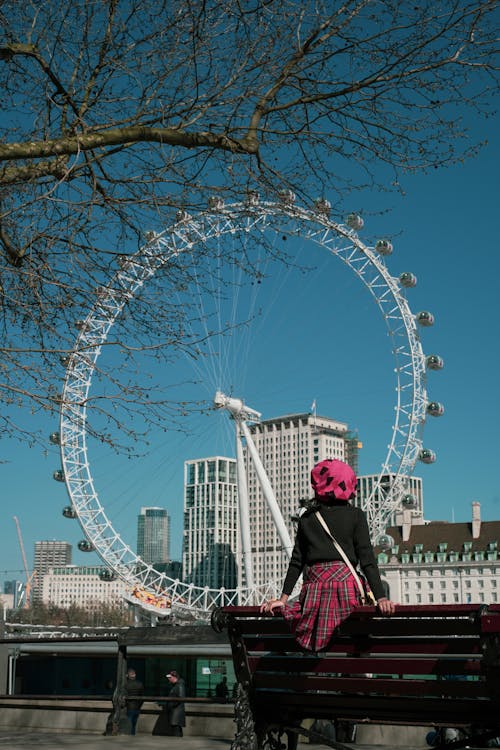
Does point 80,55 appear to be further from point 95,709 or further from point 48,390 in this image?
point 95,709

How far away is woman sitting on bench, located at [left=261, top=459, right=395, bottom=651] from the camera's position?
4.09m

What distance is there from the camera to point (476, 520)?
→ 380 ft

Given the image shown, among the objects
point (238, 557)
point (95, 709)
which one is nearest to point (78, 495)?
point (95, 709)

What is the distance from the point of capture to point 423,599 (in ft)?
383

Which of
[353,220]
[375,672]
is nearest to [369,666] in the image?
[375,672]

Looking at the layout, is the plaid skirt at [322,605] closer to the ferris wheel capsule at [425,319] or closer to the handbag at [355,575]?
the handbag at [355,575]

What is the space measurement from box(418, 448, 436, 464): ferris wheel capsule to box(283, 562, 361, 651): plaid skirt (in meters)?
40.1

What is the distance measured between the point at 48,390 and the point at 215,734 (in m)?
3.01

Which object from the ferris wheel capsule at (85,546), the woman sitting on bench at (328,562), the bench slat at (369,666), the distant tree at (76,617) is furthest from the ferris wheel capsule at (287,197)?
the distant tree at (76,617)

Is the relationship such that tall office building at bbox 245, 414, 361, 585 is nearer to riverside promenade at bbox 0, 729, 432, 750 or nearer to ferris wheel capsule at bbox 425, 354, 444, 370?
ferris wheel capsule at bbox 425, 354, 444, 370

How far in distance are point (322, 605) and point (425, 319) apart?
40.3m

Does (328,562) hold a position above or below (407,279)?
below

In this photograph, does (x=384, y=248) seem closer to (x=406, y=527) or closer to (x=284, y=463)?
(x=284, y=463)

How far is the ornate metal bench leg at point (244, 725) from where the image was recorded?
4.18 metres
